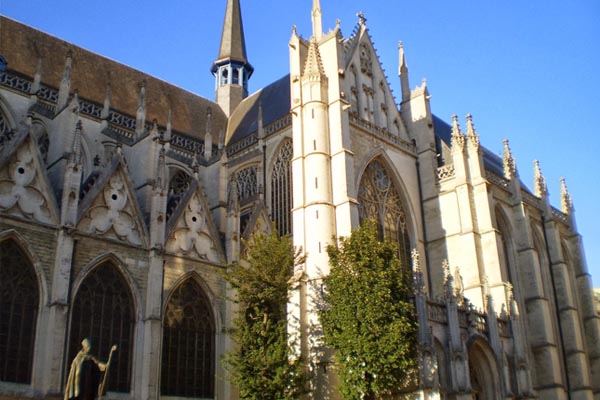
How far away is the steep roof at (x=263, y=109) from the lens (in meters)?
30.2

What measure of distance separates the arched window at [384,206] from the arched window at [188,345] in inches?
277

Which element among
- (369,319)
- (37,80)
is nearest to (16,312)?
(369,319)

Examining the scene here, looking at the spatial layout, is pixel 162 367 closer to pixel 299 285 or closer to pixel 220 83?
pixel 299 285

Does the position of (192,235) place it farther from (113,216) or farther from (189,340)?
(189,340)

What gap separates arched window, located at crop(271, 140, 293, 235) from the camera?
2539 centimetres

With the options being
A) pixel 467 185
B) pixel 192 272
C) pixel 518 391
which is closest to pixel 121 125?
pixel 192 272

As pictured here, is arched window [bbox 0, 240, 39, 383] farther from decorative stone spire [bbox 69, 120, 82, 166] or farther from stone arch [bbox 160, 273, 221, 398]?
stone arch [bbox 160, 273, 221, 398]

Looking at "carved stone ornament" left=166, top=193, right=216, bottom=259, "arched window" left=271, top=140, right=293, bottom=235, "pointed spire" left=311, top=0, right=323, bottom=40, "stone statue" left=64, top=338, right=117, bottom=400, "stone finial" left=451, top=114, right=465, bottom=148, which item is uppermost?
"pointed spire" left=311, top=0, right=323, bottom=40

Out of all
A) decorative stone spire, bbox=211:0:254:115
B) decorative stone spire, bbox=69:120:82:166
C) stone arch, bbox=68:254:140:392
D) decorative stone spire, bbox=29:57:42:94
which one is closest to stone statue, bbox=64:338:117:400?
stone arch, bbox=68:254:140:392

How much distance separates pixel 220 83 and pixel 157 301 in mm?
21984

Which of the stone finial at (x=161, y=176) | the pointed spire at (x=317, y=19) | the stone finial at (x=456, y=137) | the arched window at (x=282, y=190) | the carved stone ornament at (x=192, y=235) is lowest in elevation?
the carved stone ornament at (x=192, y=235)

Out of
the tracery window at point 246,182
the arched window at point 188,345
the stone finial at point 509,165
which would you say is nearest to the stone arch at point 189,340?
the arched window at point 188,345

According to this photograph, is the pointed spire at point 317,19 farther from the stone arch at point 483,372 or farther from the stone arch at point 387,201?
the stone arch at point 483,372

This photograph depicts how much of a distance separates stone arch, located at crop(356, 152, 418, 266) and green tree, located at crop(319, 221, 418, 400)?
5.86 m
